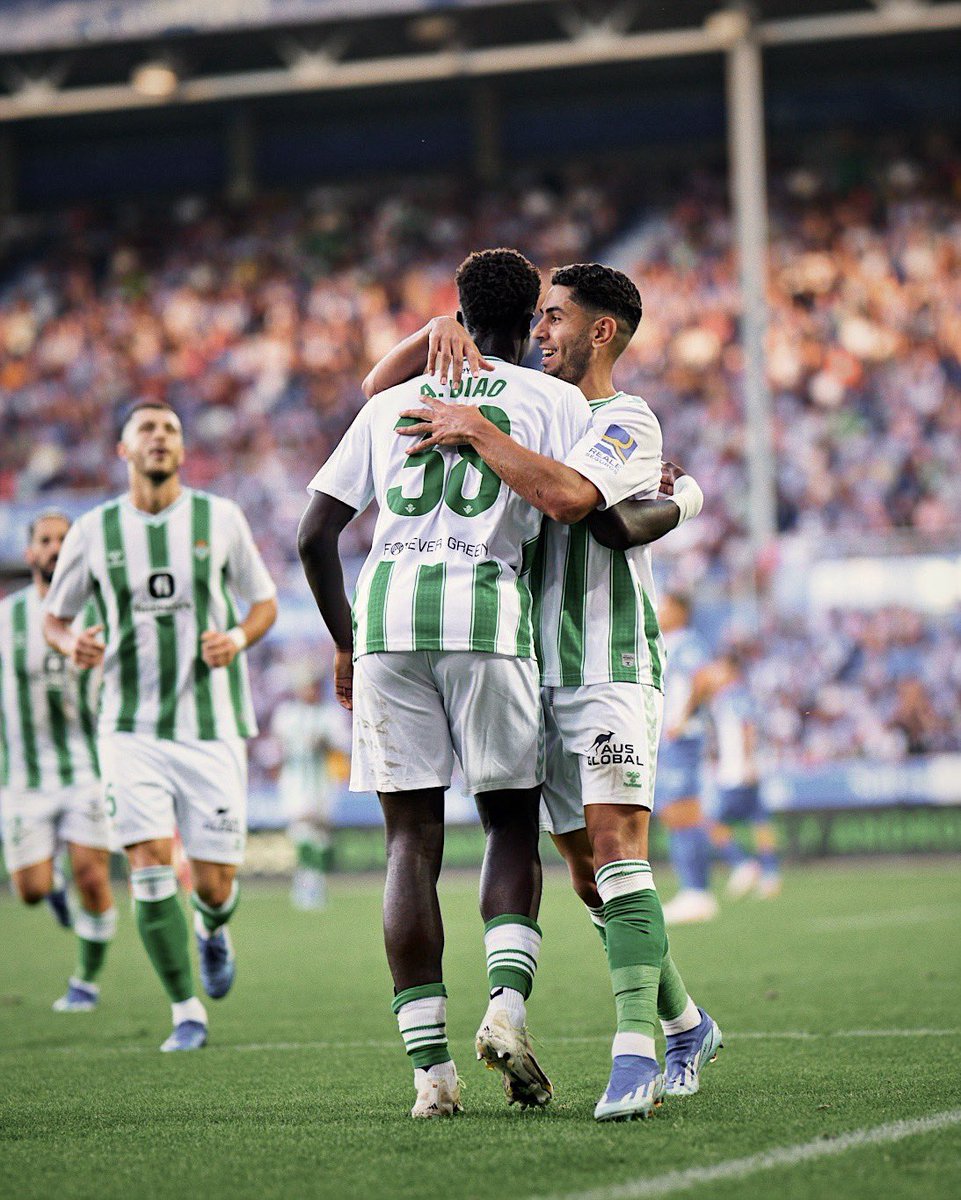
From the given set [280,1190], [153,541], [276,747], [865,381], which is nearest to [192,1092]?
[280,1190]

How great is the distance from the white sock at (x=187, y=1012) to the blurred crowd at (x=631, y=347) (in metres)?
12.6

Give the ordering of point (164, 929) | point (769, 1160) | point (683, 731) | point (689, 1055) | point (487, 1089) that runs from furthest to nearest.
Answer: point (683, 731) < point (164, 929) < point (487, 1089) < point (689, 1055) < point (769, 1160)

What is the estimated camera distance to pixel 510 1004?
455 centimetres

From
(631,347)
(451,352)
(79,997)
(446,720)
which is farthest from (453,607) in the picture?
(631,347)

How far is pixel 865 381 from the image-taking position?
74.8 ft

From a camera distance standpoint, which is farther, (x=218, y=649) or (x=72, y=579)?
(x=72, y=579)

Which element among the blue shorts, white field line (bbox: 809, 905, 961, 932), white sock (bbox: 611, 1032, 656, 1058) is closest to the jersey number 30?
white sock (bbox: 611, 1032, 656, 1058)

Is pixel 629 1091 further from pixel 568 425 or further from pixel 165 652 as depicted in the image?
pixel 165 652

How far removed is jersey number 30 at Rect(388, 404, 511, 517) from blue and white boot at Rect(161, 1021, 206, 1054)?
2.83 m

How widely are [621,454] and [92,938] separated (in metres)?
4.75

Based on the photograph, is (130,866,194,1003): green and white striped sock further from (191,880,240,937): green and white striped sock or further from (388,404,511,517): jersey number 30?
(388,404,511,517): jersey number 30

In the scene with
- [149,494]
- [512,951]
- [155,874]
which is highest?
[149,494]

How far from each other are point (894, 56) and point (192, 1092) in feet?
84.0

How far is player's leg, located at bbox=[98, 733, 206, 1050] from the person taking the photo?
680cm
